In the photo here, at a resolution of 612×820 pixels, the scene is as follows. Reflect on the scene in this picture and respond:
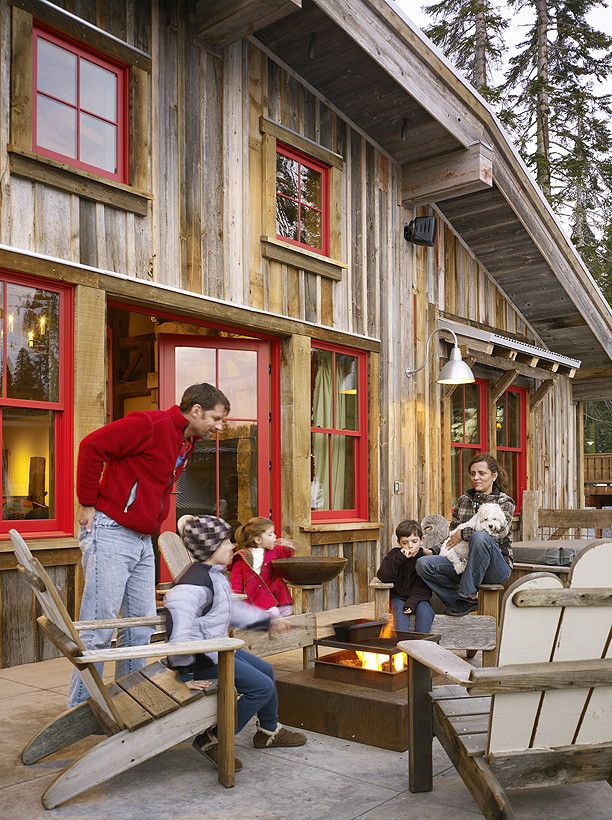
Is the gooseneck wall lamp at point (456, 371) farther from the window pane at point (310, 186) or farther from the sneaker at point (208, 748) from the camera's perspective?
the sneaker at point (208, 748)

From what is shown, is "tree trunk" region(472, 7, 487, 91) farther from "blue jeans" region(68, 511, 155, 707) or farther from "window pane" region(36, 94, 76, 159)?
"blue jeans" region(68, 511, 155, 707)

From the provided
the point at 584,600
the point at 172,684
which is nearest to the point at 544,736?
the point at 584,600

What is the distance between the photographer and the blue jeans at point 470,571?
4.92 meters

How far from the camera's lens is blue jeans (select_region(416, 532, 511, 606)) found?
492 centimetres

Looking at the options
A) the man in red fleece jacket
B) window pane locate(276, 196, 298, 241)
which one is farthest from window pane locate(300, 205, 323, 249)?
the man in red fleece jacket

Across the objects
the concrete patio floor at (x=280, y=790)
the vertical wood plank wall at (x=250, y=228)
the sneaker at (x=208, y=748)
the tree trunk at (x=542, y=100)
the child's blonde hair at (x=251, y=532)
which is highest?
the tree trunk at (x=542, y=100)

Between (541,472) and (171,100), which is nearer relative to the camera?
(171,100)

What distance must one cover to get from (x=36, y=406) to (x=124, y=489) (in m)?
1.61

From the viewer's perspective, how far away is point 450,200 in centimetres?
878

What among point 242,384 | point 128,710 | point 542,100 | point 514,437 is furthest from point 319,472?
point 542,100

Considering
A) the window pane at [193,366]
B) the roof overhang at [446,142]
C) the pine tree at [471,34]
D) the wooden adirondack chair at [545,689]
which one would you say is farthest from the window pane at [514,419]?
the pine tree at [471,34]

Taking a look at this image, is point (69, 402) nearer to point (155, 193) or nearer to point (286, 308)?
point (155, 193)

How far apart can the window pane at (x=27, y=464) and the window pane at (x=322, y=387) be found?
260cm

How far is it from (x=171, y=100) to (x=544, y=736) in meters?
4.85
